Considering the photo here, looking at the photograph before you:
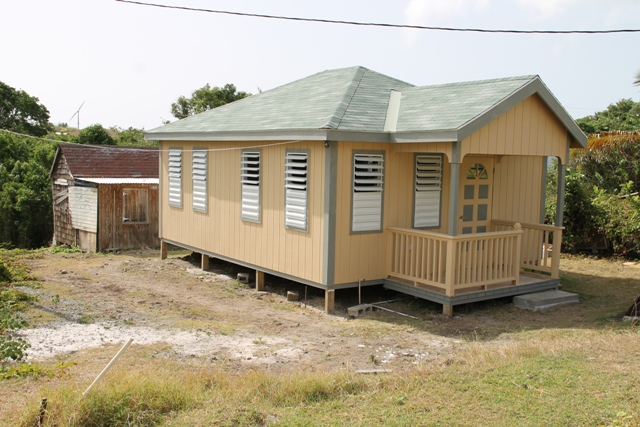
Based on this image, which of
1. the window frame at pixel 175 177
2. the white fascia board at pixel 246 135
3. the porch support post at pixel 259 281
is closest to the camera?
the white fascia board at pixel 246 135

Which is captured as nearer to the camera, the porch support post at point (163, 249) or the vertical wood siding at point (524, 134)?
the vertical wood siding at point (524, 134)

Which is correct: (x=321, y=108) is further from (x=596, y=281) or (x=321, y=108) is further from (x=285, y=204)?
(x=596, y=281)

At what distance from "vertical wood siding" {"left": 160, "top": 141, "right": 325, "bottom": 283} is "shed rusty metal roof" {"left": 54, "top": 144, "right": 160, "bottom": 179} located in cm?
559

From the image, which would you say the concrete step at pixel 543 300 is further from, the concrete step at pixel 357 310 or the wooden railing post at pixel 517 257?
the concrete step at pixel 357 310

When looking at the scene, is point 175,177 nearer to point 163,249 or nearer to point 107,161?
point 163,249

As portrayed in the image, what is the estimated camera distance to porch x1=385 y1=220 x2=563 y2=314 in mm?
10250

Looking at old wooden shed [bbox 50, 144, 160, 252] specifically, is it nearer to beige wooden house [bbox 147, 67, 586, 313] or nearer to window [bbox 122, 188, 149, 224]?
window [bbox 122, 188, 149, 224]

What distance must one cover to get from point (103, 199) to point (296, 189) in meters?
9.64

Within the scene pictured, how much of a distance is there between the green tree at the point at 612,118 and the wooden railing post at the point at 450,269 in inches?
900

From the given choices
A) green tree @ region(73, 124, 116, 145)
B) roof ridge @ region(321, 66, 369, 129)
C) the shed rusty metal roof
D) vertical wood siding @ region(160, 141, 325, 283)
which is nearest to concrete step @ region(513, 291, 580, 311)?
vertical wood siding @ region(160, 141, 325, 283)

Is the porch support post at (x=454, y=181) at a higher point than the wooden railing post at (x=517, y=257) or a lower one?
higher

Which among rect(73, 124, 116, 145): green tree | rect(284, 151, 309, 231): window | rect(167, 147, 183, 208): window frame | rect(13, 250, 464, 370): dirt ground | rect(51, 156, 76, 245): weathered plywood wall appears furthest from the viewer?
rect(73, 124, 116, 145): green tree

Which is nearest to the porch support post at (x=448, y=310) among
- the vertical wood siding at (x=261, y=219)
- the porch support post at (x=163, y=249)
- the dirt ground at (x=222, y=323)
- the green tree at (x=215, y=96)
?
the dirt ground at (x=222, y=323)

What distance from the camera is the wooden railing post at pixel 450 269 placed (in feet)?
32.8
